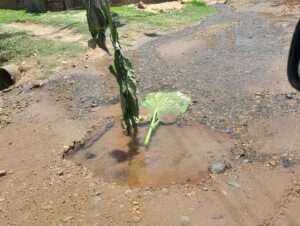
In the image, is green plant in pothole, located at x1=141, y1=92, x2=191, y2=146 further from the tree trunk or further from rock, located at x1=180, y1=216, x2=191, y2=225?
the tree trunk

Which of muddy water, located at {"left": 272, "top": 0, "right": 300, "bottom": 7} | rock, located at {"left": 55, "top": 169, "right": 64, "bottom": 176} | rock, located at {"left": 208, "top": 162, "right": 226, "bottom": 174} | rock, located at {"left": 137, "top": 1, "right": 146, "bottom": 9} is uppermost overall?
rock, located at {"left": 137, "top": 1, "right": 146, "bottom": 9}

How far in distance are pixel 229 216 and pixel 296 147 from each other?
1.36 meters

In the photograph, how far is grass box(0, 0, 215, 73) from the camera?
28.7 ft

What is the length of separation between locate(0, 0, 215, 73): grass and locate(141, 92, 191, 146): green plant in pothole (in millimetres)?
2624

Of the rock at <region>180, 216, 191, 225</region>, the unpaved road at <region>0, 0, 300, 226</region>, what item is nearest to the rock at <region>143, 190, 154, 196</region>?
the unpaved road at <region>0, 0, 300, 226</region>

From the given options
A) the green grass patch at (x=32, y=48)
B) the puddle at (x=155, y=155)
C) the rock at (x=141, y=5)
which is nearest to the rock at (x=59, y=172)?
the puddle at (x=155, y=155)

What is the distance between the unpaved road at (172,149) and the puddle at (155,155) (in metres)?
0.02

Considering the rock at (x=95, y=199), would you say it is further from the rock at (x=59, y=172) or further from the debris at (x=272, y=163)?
the debris at (x=272, y=163)

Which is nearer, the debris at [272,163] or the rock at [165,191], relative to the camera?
the rock at [165,191]

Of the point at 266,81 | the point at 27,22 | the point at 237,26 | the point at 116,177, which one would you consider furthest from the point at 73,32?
the point at 116,177

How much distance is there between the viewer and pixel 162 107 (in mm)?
5586

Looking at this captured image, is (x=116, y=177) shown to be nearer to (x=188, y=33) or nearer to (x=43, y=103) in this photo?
(x=43, y=103)

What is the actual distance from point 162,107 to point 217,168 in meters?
1.55

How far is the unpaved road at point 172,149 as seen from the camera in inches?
149
